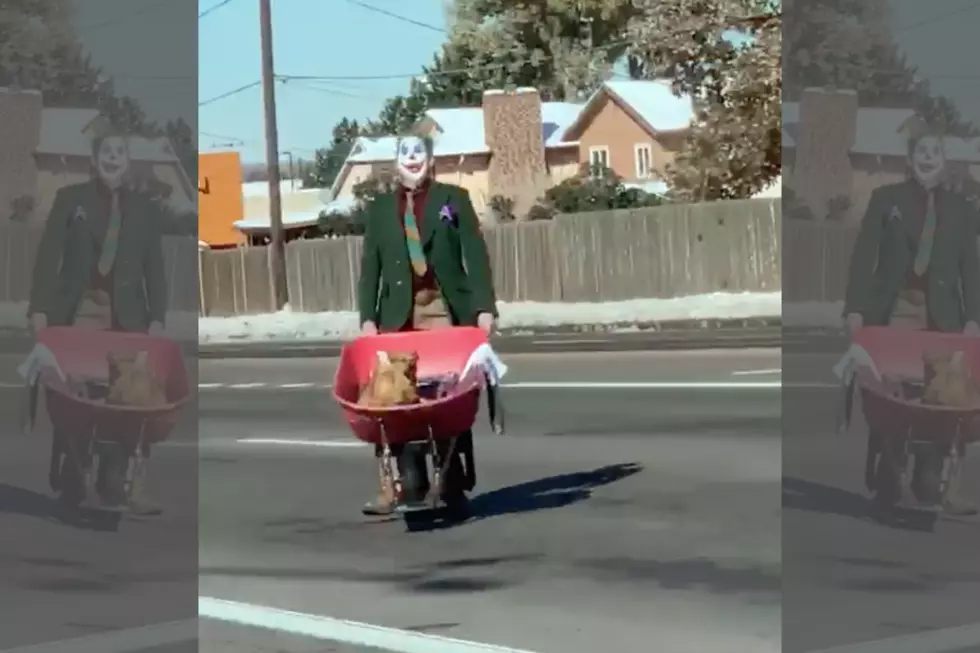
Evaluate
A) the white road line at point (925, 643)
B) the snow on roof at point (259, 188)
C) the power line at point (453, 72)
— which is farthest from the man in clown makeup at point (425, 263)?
the white road line at point (925, 643)

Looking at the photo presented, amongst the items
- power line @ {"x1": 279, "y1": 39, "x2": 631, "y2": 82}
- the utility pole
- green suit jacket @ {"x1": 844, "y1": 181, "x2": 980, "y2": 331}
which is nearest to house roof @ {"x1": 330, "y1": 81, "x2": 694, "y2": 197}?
power line @ {"x1": 279, "y1": 39, "x2": 631, "y2": 82}

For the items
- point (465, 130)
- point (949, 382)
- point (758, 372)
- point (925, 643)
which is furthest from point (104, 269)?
point (925, 643)

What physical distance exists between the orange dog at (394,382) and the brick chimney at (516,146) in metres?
0.59

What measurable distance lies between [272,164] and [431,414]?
3.25 feet

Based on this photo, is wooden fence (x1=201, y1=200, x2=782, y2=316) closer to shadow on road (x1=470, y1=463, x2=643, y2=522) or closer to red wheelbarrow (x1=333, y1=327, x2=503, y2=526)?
red wheelbarrow (x1=333, y1=327, x2=503, y2=526)

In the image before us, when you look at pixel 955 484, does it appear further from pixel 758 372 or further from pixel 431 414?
pixel 431 414

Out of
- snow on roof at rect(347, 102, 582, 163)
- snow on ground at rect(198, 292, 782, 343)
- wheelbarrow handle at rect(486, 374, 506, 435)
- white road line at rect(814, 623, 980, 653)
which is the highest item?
snow on roof at rect(347, 102, 582, 163)

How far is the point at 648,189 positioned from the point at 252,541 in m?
1.72

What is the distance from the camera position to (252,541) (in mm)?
4168

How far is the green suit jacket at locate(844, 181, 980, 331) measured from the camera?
3900mm

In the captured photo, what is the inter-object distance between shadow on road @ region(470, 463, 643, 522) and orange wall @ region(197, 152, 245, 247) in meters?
1.22

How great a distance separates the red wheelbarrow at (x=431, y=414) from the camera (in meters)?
4.01

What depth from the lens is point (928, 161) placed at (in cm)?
396

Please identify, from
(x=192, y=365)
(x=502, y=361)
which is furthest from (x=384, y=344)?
(x=192, y=365)
